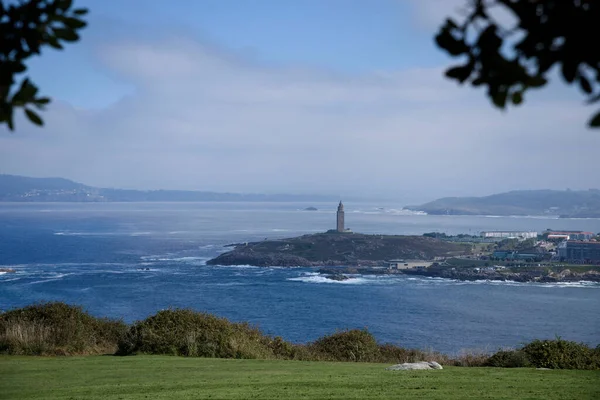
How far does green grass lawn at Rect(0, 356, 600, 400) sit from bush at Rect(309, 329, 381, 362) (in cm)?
396

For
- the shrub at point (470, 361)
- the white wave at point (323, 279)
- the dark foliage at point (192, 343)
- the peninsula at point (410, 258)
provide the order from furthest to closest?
the peninsula at point (410, 258) → the white wave at point (323, 279) → the shrub at point (470, 361) → the dark foliage at point (192, 343)

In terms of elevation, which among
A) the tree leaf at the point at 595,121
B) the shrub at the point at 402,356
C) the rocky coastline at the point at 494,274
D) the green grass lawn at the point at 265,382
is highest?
the tree leaf at the point at 595,121

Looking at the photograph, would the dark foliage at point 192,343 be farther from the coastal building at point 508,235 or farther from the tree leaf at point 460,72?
the coastal building at point 508,235

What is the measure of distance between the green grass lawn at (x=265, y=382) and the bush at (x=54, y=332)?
2021 millimetres

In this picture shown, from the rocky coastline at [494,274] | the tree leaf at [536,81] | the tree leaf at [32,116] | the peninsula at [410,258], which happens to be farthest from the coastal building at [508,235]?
the tree leaf at [32,116]

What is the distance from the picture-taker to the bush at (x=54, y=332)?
1263 centimetres

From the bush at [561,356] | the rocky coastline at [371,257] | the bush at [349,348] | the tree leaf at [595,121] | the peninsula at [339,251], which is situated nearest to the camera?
the tree leaf at [595,121]

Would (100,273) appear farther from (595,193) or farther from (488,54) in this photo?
(595,193)

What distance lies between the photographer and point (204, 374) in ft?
29.7

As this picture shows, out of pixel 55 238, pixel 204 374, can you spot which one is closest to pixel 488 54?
pixel 204 374

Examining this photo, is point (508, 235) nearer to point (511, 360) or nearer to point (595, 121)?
point (511, 360)

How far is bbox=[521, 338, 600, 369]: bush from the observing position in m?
11.6

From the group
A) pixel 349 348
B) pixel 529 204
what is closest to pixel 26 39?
pixel 349 348

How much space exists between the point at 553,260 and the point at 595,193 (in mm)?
87767
